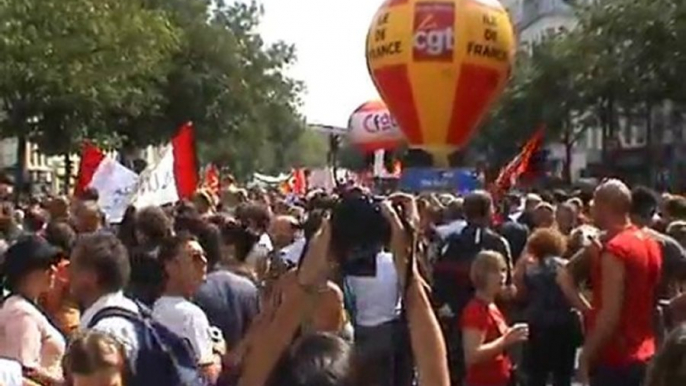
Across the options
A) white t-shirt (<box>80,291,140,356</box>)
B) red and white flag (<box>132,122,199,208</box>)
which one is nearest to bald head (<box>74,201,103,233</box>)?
red and white flag (<box>132,122,199,208</box>)

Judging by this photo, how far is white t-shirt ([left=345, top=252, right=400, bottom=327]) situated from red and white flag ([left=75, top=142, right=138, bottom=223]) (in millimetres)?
5022

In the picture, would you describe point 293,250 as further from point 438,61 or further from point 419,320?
point 438,61

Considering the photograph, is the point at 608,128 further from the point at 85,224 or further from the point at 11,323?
the point at 11,323

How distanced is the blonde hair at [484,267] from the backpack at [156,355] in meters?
3.08

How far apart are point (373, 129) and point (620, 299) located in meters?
38.8

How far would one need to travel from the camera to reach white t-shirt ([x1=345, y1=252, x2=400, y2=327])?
7637 mm

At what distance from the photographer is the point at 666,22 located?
46.5 metres

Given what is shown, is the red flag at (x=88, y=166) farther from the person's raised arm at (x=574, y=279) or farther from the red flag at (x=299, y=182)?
the red flag at (x=299, y=182)

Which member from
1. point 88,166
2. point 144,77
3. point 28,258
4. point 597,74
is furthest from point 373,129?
point 28,258

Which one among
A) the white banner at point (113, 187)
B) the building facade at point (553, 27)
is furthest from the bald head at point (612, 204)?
the building facade at point (553, 27)

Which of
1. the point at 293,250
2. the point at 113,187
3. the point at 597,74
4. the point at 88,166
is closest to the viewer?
the point at 293,250

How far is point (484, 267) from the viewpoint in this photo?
8.70 m

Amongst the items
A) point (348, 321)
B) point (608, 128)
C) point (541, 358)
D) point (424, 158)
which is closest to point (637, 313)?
point (348, 321)

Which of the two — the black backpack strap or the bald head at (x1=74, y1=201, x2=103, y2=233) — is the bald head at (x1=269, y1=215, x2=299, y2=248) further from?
the black backpack strap
